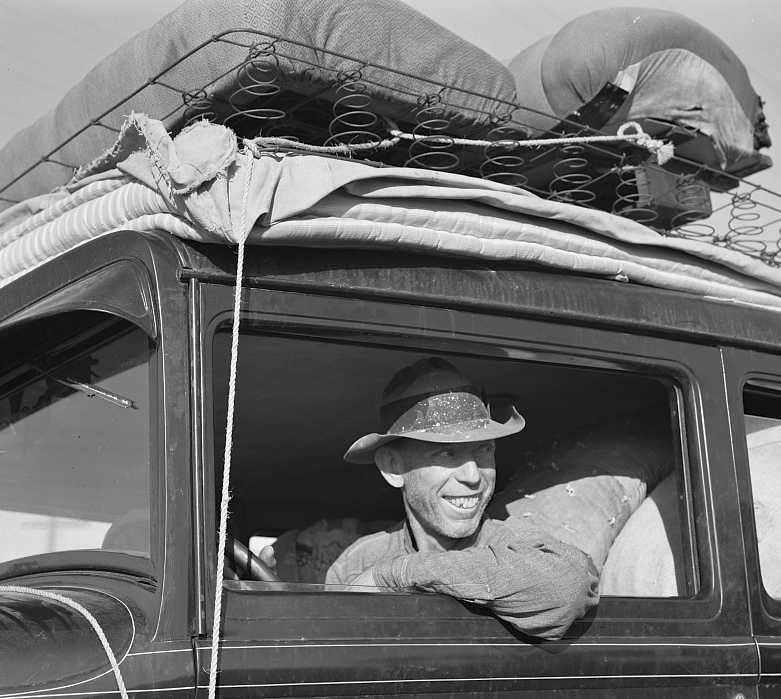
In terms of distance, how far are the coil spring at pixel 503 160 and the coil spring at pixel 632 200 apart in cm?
27

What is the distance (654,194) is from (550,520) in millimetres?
969

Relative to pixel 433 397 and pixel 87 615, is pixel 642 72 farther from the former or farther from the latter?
pixel 87 615

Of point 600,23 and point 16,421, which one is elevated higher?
point 600,23

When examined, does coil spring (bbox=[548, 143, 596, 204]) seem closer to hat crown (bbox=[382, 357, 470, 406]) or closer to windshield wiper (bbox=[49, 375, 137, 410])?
hat crown (bbox=[382, 357, 470, 406])

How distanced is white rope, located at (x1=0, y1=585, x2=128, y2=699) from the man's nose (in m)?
0.91

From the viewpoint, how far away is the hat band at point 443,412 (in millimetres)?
2670

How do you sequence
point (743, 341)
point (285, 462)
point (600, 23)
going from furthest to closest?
point (285, 462) < point (600, 23) < point (743, 341)

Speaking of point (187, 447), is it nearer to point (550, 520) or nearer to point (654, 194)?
point (550, 520)

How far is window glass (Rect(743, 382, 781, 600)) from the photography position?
2.93 meters

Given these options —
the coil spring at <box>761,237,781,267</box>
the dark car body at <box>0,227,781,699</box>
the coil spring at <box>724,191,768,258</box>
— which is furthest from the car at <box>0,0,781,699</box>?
the coil spring at <box>761,237,781,267</box>

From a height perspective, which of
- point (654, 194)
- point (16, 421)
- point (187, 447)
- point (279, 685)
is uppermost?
point (654, 194)

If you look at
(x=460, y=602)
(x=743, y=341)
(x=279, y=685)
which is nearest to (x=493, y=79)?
(x=743, y=341)

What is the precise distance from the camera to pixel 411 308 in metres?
2.42

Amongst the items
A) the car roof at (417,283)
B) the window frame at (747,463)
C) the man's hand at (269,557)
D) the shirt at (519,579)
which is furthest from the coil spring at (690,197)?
the man's hand at (269,557)
